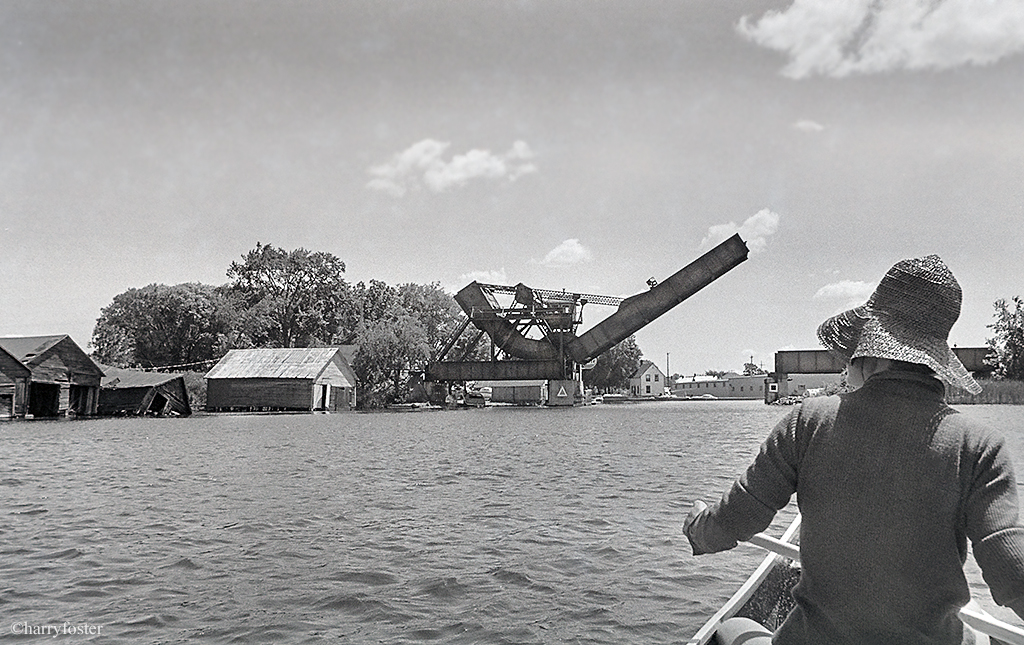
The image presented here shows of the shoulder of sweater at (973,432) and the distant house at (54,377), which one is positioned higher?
the distant house at (54,377)

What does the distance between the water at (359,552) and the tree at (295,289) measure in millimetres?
49526

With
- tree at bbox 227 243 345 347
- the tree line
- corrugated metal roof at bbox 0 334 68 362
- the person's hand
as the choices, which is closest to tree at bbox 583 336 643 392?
the tree line

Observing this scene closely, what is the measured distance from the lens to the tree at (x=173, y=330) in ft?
204

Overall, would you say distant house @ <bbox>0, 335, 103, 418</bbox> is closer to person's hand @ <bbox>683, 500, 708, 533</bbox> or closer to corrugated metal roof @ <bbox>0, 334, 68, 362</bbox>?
corrugated metal roof @ <bbox>0, 334, 68, 362</bbox>

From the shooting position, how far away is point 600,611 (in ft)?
17.8

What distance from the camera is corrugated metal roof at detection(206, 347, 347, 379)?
152ft

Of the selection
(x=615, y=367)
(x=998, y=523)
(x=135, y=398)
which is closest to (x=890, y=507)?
(x=998, y=523)

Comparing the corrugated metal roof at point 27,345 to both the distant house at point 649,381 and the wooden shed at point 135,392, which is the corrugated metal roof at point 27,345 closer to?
the wooden shed at point 135,392

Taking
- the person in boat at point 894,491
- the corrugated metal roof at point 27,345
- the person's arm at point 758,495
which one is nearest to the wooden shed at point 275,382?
the corrugated metal roof at point 27,345

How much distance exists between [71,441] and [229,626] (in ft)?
61.5

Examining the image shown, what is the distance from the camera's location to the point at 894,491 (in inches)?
69.7

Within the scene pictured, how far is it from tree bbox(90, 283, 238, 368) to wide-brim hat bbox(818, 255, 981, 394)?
203 ft

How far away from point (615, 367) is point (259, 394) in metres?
49.5

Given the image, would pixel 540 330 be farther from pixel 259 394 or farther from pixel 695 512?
pixel 695 512
